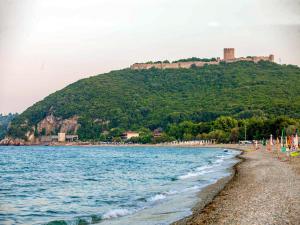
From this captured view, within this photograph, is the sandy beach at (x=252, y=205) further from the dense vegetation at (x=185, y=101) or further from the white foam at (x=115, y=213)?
the dense vegetation at (x=185, y=101)

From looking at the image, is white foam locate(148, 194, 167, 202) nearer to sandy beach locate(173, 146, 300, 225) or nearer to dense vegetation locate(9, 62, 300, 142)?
sandy beach locate(173, 146, 300, 225)

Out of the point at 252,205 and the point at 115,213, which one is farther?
the point at 115,213

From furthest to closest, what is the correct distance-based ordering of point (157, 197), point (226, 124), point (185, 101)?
point (185, 101) → point (226, 124) → point (157, 197)

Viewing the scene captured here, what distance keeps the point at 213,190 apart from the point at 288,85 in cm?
15718

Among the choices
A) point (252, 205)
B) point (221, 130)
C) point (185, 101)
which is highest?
point (185, 101)

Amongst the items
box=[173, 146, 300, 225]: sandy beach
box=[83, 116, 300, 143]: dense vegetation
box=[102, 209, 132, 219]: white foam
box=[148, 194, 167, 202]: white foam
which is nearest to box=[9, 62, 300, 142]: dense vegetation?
box=[83, 116, 300, 143]: dense vegetation

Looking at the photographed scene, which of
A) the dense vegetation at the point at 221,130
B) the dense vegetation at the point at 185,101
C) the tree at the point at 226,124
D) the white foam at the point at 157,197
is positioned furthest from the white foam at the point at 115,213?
the dense vegetation at the point at 185,101

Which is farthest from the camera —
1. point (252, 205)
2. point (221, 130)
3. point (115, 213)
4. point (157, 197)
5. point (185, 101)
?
point (185, 101)

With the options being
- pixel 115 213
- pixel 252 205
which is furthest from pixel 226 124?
pixel 252 205

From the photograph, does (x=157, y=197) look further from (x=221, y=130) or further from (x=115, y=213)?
(x=221, y=130)

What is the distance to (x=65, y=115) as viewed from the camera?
19950 centimetres

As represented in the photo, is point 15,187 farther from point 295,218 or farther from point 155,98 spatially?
point 155,98

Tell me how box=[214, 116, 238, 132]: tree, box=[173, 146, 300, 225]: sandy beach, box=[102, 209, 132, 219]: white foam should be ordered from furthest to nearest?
1. box=[214, 116, 238, 132]: tree
2. box=[102, 209, 132, 219]: white foam
3. box=[173, 146, 300, 225]: sandy beach

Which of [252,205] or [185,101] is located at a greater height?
[185,101]
